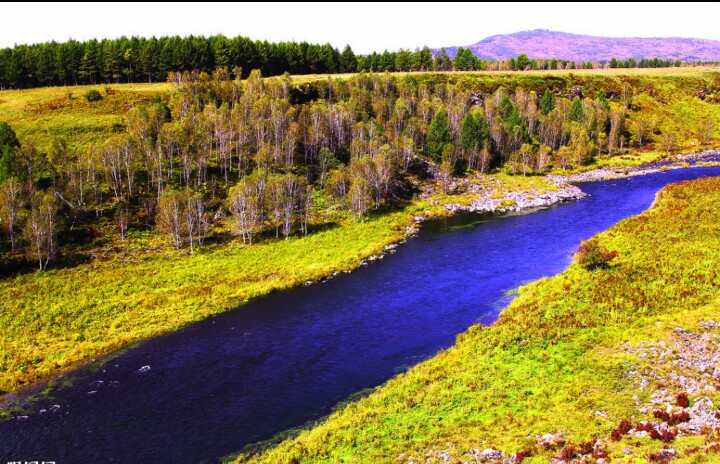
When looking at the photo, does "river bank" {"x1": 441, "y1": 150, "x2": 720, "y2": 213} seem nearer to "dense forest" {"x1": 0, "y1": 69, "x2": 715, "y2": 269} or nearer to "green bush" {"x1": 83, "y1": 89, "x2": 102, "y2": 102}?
"dense forest" {"x1": 0, "y1": 69, "x2": 715, "y2": 269}

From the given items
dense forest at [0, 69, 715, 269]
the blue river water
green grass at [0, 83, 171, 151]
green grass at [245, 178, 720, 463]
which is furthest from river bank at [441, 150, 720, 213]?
green grass at [0, 83, 171, 151]

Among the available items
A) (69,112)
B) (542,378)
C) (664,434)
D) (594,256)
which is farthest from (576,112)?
(664,434)

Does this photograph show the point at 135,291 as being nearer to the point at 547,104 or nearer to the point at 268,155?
the point at 268,155

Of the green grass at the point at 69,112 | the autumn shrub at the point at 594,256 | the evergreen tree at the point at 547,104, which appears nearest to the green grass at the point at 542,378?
the autumn shrub at the point at 594,256

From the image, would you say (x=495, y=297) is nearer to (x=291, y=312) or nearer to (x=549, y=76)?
(x=291, y=312)

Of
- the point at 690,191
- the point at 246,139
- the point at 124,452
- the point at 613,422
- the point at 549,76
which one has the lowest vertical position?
the point at 124,452

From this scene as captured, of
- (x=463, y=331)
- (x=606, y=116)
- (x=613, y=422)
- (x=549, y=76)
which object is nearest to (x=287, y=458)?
(x=613, y=422)

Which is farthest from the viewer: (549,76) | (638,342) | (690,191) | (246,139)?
(549,76)

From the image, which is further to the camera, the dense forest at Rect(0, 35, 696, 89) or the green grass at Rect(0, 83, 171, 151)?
the dense forest at Rect(0, 35, 696, 89)
